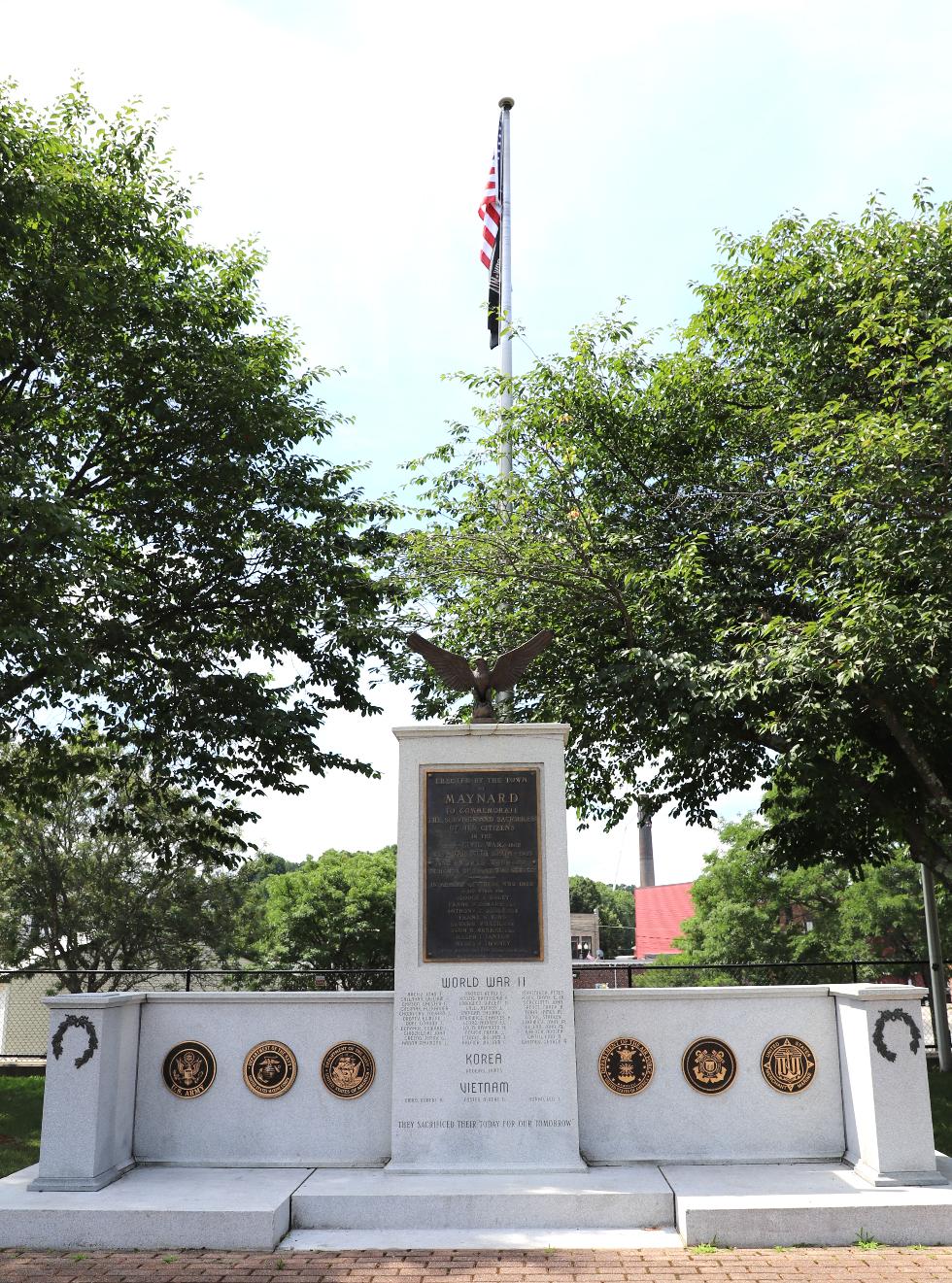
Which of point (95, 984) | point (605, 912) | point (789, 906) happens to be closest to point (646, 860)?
point (605, 912)

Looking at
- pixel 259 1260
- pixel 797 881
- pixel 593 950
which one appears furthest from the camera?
pixel 593 950

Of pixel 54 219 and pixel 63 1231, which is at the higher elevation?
Result: pixel 54 219

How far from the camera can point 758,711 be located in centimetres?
1423

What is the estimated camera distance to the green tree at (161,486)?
12969 mm

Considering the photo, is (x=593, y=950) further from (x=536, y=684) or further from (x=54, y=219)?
(x=54, y=219)

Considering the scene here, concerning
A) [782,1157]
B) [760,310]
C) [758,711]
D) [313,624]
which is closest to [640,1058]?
[782,1157]

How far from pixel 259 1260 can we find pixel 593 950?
2814 inches

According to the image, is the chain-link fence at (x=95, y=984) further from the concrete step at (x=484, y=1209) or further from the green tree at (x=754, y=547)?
the concrete step at (x=484, y=1209)

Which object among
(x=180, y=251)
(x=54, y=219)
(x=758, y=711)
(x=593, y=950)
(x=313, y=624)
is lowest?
(x=593, y=950)

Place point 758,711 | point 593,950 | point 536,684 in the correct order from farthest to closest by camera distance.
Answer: point 593,950 → point 536,684 → point 758,711

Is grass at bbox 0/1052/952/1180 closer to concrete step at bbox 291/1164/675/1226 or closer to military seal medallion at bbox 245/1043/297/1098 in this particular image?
military seal medallion at bbox 245/1043/297/1098

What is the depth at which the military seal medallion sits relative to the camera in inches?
341

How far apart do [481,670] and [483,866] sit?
5.72ft

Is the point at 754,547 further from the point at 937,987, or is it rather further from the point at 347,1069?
the point at 347,1069
